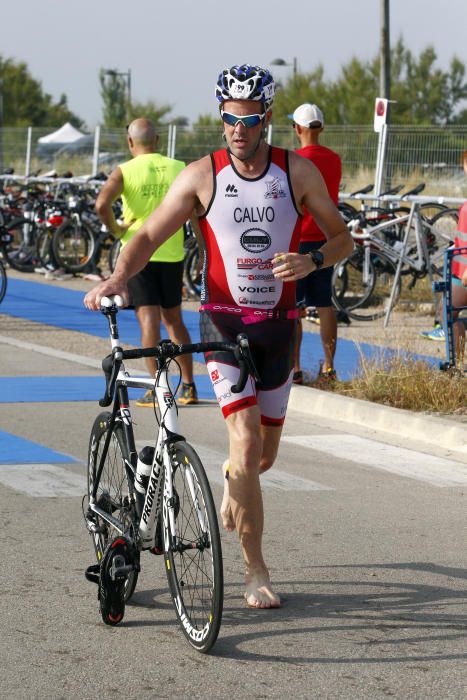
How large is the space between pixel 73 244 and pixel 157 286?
11.8 meters

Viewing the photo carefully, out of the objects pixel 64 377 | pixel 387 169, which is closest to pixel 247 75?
pixel 64 377

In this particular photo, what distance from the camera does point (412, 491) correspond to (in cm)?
805

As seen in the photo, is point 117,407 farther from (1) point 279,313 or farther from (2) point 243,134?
(2) point 243,134

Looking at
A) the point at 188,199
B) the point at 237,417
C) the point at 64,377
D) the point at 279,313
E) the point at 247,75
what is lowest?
the point at 64,377

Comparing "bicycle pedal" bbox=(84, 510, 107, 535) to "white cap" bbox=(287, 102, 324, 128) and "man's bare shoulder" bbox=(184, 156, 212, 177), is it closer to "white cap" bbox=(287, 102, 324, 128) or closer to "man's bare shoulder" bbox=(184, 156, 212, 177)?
"man's bare shoulder" bbox=(184, 156, 212, 177)

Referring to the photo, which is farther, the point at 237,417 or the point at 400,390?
the point at 400,390

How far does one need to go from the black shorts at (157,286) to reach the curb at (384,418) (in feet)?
4.06

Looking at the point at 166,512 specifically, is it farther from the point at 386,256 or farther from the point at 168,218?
the point at 386,256

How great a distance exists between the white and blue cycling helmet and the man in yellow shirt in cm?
485

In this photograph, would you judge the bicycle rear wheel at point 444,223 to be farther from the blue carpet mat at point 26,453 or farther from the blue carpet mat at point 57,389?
the blue carpet mat at point 26,453

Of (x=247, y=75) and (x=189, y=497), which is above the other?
(x=247, y=75)

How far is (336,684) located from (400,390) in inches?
225

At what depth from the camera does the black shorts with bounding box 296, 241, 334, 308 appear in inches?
442

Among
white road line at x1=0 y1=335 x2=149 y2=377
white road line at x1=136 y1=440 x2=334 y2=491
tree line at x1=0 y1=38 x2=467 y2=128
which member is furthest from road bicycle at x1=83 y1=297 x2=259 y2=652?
tree line at x1=0 y1=38 x2=467 y2=128
